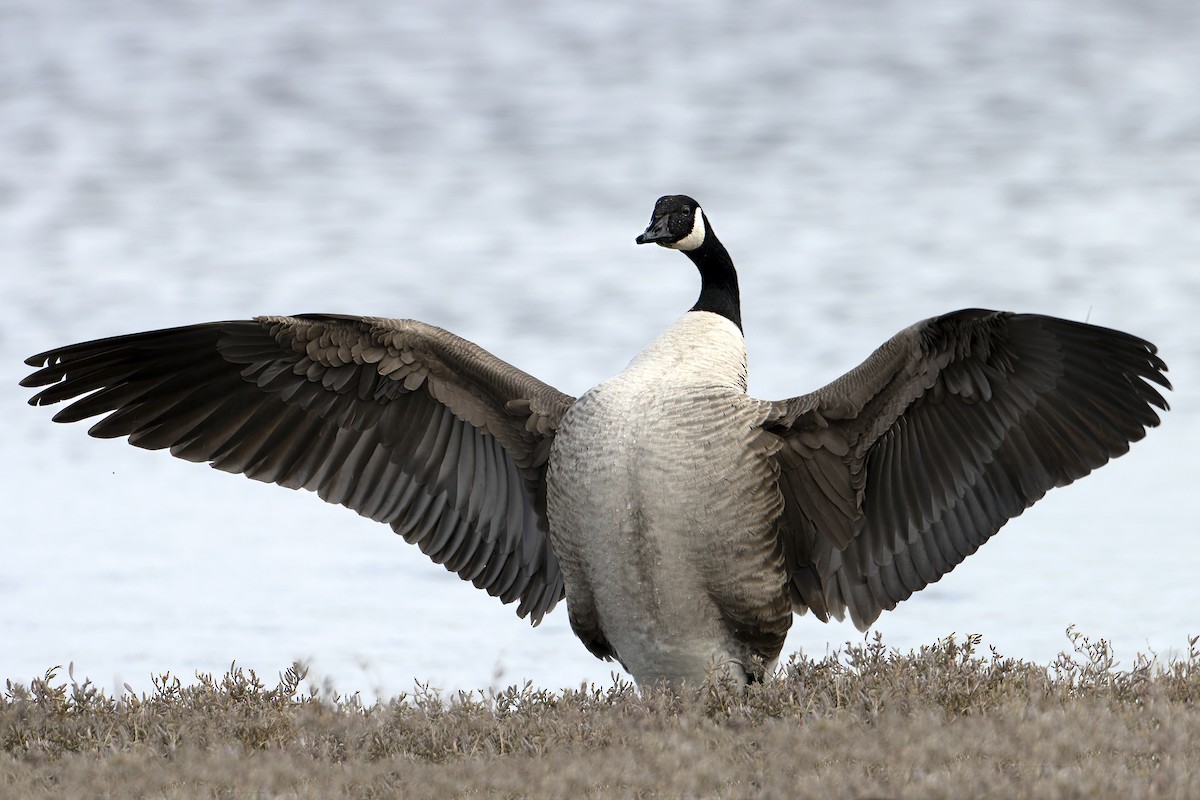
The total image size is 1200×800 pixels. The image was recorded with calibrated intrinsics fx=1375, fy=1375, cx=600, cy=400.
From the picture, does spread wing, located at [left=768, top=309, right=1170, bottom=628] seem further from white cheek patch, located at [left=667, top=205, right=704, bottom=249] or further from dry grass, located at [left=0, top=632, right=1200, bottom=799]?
white cheek patch, located at [left=667, top=205, right=704, bottom=249]

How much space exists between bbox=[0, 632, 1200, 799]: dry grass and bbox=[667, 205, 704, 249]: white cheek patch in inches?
115

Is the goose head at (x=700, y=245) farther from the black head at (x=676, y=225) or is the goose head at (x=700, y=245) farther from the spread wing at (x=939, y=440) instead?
the spread wing at (x=939, y=440)

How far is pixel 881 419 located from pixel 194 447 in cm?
416

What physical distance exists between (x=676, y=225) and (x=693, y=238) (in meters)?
0.14

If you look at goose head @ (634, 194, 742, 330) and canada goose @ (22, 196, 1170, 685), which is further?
goose head @ (634, 194, 742, 330)

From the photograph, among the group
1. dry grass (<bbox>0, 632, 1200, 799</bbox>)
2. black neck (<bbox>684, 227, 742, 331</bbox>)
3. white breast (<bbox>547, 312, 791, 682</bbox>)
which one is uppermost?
black neck (<bbox>684, 227, 742, 331</bbox>)

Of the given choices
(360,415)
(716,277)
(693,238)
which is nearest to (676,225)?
(693,238)

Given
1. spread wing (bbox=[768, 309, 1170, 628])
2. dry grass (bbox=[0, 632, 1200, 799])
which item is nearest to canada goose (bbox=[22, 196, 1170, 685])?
spread wing (bbox=[768, 309, 1170, 628])

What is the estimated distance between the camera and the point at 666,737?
18.5ft

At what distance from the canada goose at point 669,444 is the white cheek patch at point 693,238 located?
0.06 feet

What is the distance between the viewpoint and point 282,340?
8.30 m

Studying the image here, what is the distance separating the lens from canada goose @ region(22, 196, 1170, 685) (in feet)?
24.0

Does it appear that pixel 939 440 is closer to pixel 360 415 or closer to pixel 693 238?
pixel 693 238

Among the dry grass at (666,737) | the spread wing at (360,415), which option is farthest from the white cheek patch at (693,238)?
the dry grass at (666,737)
